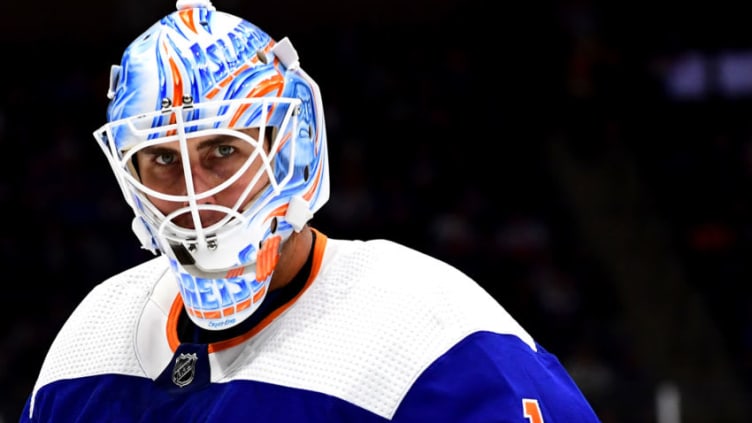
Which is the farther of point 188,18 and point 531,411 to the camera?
point 188,18

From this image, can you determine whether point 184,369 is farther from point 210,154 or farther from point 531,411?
point 531,411

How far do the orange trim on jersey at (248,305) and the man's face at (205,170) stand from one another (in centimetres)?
14

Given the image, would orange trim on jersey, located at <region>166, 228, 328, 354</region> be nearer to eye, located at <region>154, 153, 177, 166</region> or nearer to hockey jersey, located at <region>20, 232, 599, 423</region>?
hockey jersey, located at <region>20, 232, 599, 423</region>

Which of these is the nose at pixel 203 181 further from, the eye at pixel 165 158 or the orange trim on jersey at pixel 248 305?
the orange trim on jersey at pixel 248 305

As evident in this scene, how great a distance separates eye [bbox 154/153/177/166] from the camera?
5.32 feet

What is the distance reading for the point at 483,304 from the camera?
1689 mm

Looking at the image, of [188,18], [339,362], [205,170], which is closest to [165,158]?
[205,170]

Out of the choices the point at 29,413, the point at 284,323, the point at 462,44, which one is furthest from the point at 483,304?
the point at 462,44

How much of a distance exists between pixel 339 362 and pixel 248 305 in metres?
0.14

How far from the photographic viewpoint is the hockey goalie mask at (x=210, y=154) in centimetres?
160

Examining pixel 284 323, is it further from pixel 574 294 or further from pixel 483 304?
pixel 574 294

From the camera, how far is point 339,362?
5.26 ft

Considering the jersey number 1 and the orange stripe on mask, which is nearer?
the jersey number 1

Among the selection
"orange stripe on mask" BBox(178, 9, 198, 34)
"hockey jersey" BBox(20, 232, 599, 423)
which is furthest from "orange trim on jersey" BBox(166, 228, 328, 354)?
"orange stripe on mask" BBox(178, 9, 198, 34)
